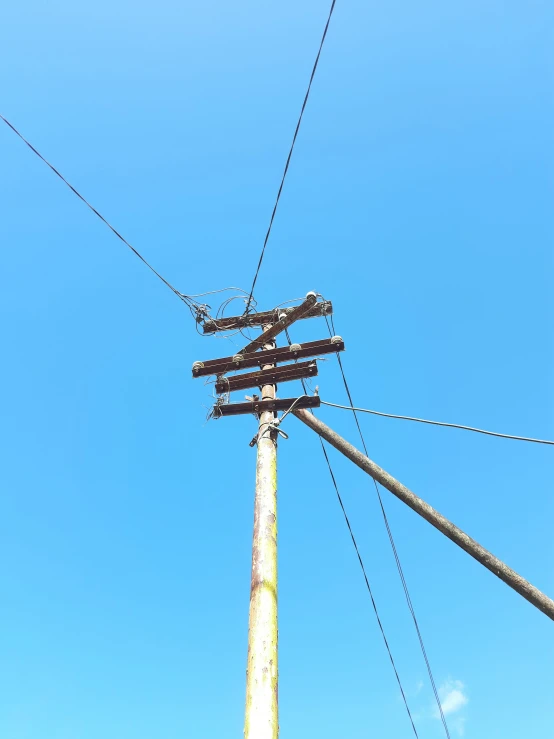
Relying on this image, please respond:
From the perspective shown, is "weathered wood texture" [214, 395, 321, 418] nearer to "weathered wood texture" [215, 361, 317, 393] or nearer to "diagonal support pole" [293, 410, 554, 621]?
"diagonal support pole" [293, 410, 554, 621]

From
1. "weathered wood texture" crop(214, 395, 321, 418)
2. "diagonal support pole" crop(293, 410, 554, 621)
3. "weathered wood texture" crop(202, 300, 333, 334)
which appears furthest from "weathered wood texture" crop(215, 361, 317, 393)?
"weathered wood texture" crop(202, 300, 333, 334)

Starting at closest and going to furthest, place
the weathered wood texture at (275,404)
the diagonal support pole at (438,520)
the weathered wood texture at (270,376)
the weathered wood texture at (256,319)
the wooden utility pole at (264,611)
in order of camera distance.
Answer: the wooden utility pole at (264,611), the diagonal support pole at (438,520), the weathered wood texture at (275,404), the weathered wood texture at (270,376), the weathered wood texture at (256,319)

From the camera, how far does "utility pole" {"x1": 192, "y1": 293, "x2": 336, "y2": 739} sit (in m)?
3.26

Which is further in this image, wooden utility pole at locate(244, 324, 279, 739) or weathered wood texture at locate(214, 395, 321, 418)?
weathered wood texture at locate(214, 395, 321, 418)

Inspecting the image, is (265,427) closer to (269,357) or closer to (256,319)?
(269,357)

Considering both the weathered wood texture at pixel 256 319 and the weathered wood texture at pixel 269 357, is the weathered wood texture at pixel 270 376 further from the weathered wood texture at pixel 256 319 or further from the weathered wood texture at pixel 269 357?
the weathered wood texture at pixel 256 319

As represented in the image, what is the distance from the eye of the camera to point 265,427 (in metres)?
5.48

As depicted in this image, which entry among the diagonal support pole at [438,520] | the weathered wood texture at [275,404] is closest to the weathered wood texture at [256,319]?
the weathered wood texture at [275,404]

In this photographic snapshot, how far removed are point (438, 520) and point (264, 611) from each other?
1.97 meters

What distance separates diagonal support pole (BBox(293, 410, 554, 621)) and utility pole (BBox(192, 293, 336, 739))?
1.75ft

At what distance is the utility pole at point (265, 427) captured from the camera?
10.7 ft

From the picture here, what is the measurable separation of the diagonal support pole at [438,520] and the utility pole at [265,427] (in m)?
0.53

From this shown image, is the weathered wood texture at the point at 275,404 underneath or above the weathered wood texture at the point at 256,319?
underneath

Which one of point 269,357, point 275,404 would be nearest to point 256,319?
point 269,357
